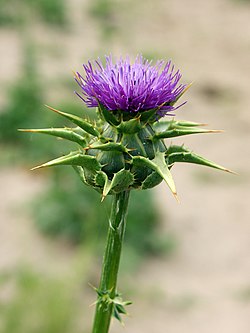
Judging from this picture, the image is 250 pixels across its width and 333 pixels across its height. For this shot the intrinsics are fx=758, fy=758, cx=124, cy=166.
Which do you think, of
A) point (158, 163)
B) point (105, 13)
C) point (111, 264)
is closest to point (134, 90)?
point (158, 163)

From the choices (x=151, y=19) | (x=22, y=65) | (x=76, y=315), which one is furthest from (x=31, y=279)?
(x=151, y=19)

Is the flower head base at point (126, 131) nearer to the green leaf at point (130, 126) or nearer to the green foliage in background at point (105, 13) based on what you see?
the green leaf at point (130, 126)

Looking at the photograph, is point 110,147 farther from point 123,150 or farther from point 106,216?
point 106,216

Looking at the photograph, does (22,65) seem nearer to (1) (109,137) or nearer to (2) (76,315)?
(2) (76,315)

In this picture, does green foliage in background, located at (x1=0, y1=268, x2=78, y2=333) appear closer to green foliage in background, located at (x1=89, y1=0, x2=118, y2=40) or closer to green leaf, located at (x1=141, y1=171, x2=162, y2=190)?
green leaf, located at (x1=141, y1=171, x2=162, y2=190)

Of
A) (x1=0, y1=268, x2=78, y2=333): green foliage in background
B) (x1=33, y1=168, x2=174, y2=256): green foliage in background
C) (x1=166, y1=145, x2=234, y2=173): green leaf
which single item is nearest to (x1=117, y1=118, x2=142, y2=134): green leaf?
(x1=166, y1=145, x2=234, y2=173): green leaf

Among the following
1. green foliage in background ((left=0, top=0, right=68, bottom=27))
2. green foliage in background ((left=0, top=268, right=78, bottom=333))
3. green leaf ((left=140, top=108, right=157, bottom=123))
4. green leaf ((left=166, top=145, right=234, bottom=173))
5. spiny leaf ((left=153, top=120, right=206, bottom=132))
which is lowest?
green leaf ((left=166, top=145, right=234, bottom=173))

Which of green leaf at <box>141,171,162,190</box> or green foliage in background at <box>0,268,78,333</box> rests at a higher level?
green foliage in background at <box>0,268,78,333</box>
